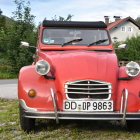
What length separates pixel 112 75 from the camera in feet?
16.1

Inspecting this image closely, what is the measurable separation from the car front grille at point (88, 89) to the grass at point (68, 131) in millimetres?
640

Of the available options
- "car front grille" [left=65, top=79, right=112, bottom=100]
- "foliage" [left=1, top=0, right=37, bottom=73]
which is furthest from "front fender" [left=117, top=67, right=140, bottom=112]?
"foliage" [left=1, top=0, right=37, bottom=73]

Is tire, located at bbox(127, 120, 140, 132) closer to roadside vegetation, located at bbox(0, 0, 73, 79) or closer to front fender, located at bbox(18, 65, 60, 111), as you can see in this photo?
front fender, located at bbox(18, 65, 60, 111)

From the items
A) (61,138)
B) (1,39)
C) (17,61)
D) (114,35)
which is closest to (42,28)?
(61,138)

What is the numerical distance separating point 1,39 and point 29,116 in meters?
22.2

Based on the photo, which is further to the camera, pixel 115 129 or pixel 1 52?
pixel 1 52

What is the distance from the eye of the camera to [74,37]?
21.8 feet

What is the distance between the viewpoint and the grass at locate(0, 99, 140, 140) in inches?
189

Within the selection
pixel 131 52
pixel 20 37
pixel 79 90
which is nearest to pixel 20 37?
pixel 20 37

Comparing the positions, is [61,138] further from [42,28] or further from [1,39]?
[1,39]

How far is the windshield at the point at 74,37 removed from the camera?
21.2 feet

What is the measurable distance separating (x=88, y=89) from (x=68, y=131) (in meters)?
0.92

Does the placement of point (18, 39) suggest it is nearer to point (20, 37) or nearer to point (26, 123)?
point (20, 37)

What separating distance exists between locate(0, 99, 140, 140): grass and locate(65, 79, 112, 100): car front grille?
64 centimetres
